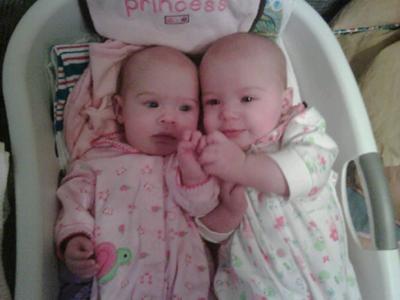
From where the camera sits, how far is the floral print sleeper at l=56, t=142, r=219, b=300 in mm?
883

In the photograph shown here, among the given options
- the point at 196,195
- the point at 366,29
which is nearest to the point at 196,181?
the point at 196,195

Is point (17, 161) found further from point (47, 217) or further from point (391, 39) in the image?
point (391, 39)

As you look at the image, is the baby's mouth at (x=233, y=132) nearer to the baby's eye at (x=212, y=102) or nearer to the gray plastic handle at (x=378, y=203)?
the baby's eye at (x=212, y=102)

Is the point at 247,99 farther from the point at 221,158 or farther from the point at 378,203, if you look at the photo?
the point at 378,203

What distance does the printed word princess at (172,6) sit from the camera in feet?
3.50

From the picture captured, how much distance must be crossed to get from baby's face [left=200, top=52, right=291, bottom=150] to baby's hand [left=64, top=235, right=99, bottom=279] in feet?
1.16

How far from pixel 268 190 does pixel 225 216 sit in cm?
12

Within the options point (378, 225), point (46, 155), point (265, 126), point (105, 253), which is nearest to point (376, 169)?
point (378, 225)

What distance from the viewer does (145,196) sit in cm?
95

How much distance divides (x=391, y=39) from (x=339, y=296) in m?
0.77

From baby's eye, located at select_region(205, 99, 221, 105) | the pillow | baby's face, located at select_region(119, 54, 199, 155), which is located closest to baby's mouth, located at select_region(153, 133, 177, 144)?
baby's face, located at select_region(119, 54, 199, 155)

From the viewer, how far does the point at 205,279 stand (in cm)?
91

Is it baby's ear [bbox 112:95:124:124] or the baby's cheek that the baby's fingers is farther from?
baby's ear [bbox 112:95:124:124]

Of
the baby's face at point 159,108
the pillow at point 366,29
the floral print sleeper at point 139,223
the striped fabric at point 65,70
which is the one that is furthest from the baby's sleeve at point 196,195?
the pillow at point 366,29
